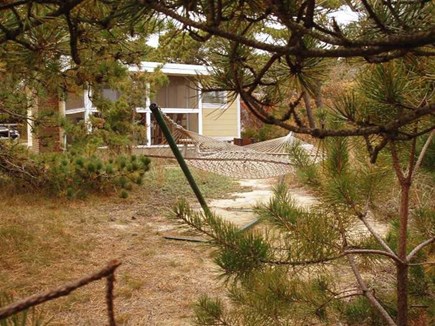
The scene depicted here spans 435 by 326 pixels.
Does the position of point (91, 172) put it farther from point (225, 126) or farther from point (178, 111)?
point (225, 126)

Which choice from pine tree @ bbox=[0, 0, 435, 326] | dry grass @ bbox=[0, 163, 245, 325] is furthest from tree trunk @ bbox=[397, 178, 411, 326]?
dry grass @ bbox=[0, 163, 245, 325]

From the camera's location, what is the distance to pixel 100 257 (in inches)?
122

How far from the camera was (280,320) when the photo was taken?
1.24 m

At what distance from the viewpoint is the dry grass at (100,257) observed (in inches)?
86.3

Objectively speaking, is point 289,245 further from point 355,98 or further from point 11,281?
point 11,281

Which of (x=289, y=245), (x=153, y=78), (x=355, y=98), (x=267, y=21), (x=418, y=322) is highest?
(x=153, y=78)

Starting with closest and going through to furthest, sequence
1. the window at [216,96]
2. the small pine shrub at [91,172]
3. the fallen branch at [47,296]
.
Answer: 1. the fallen branch at [47,296]
2. the window at [216,96]
3. the small pine shrub at [91,172]

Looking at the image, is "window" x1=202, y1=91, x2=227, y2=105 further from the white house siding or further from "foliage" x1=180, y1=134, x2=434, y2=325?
the white house siding

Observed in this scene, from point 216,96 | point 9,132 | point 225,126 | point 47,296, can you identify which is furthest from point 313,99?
point 225,126

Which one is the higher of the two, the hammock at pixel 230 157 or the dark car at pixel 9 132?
the dark car at pixel 9 132

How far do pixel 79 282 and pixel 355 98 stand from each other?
2.55ft

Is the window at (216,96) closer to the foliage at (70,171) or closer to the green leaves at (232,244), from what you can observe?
the green leaves at (232,244)

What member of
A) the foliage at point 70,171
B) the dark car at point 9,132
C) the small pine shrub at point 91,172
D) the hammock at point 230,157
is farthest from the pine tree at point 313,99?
the hammock at point 230,157

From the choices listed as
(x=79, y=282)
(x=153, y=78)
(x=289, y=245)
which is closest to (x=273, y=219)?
(x=289, y=245)
